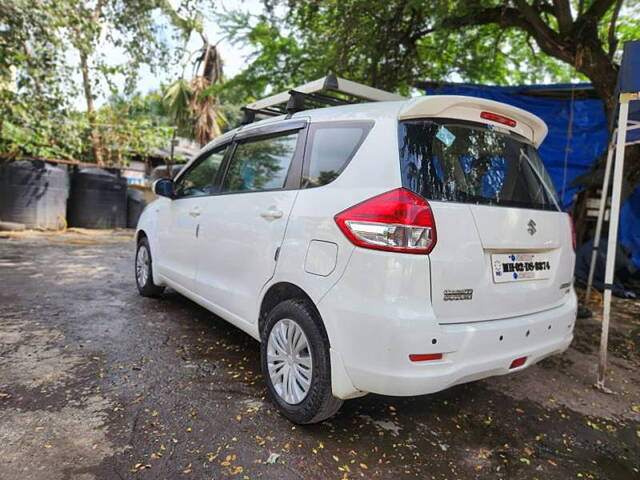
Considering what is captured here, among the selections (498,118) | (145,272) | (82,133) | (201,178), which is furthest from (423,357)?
(82,133)

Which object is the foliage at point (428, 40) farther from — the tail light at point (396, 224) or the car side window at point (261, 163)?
the tail light at point (396, 224)


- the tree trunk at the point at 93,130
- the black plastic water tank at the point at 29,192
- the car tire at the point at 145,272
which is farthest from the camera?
the tree trunk at the point at 93,130

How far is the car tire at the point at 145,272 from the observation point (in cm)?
482

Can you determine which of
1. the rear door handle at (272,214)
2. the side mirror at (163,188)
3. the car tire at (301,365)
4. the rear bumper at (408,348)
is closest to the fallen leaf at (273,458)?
the car tire at (301,365)

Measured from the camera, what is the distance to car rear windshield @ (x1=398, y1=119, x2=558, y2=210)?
2178mm

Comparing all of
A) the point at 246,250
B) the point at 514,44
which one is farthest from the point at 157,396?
the point at 514,44

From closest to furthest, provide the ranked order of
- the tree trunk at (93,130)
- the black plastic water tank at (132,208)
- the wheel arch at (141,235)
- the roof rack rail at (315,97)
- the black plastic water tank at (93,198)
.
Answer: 1. the roof rack rail at (315,97)
2. the wheel arch at (141,235)
3. the black plastic water tank at (93,198)
4. the tree trunk at (93,130)
5. the black plastic water tank at (132,208)

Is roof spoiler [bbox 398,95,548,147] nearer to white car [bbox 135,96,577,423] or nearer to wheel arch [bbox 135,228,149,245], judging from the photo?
white car [bbox 135,96,577,423]

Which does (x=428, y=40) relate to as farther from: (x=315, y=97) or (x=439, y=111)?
(x=439, y=111)

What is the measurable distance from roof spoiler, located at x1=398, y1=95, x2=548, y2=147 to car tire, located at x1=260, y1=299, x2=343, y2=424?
1191 mm

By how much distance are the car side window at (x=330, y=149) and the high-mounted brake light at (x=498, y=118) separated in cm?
68

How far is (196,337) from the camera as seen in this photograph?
3826 millimetres

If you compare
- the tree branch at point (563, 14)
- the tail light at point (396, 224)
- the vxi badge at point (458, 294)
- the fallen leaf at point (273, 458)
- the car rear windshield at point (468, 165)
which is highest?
the tree branch at point (563, 14)

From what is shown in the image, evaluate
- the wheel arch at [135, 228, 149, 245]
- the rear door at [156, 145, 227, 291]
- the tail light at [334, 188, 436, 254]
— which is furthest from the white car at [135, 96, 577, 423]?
the wheel arch at [135, 228, 149, 245]
